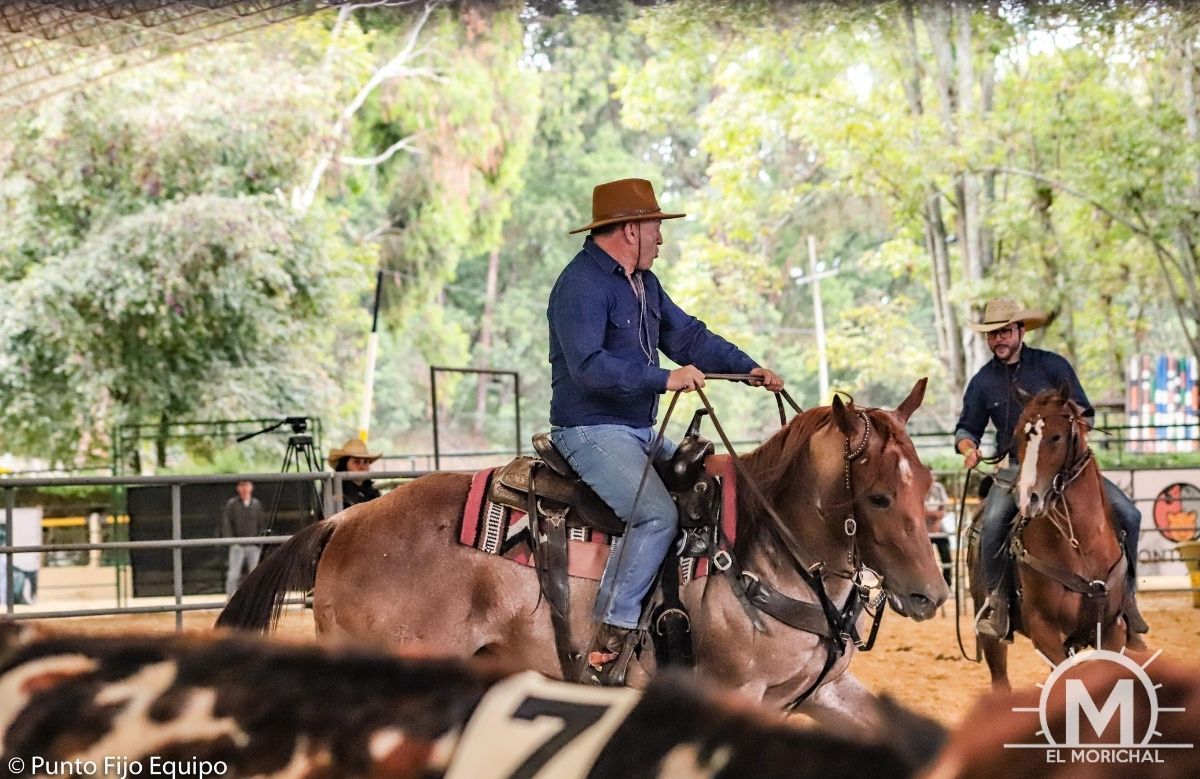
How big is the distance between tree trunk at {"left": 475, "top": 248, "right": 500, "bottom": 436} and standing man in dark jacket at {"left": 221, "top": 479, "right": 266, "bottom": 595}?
1090 inches

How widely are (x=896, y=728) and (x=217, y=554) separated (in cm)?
1447

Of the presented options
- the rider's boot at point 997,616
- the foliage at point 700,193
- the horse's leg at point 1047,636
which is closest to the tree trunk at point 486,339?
the foliage at point 700,193

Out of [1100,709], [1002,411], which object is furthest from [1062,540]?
[1100,709]

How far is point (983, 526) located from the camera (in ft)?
22.7

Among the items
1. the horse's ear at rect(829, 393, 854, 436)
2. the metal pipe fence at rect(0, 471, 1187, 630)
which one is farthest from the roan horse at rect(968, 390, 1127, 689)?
the horse's ear at rect(829, 393, 854, 436)

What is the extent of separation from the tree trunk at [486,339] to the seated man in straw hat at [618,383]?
3665cm

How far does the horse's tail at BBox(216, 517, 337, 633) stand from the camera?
4.76 metres

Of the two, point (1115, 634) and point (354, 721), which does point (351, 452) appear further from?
point (354, 721)

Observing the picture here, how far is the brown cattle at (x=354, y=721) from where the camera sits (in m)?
1.01

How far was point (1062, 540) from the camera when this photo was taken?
21.1 ft

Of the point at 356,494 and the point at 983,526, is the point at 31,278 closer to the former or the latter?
the point at 356,494

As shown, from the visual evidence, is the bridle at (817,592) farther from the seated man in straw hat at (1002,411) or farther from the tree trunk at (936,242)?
the tree trunk at (936,242)

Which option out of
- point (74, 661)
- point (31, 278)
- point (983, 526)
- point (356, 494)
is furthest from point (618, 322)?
point (31, 278)

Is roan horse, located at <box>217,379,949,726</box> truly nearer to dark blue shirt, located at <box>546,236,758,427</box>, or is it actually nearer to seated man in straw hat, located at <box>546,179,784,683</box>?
seated man in straw hat, located at <box>546,179,784,683</box>
